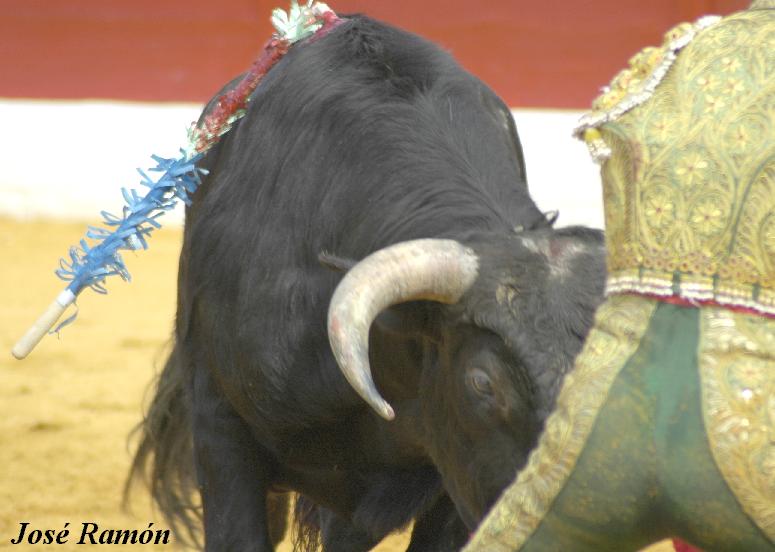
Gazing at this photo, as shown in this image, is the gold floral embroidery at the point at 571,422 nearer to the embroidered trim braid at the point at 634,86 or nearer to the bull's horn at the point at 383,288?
the embroidered trim braid at the point at 634,86

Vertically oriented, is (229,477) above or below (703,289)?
below

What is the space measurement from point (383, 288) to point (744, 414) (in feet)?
2.27

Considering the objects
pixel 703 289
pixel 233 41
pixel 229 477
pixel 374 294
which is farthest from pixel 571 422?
pixel 233 41

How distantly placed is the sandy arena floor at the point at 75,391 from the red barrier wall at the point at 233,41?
52.6 inches

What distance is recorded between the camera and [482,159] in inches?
107

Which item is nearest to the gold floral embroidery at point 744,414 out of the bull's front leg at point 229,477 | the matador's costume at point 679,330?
the matador's costume at point 679,330

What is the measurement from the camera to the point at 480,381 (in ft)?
7.02

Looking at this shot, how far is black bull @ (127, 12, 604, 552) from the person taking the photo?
2.14 m

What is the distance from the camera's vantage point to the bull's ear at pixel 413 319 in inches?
89.9

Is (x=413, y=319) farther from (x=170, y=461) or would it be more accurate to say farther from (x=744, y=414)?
(x=170, y=461)

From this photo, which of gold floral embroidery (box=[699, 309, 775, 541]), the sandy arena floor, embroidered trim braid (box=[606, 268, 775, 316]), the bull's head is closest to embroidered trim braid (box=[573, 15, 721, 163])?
embroidered trim braid (box=[606, 268, 775, 316])

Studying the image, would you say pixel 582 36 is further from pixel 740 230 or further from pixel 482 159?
pixel 740 230

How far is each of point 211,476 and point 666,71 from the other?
1666 mm

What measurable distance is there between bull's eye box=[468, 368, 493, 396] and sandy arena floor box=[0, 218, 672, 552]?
190 cm
